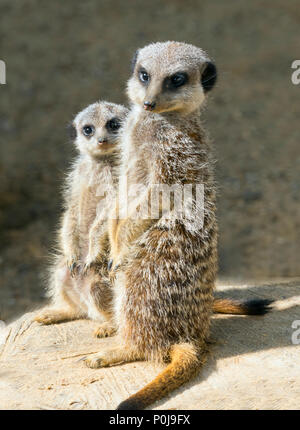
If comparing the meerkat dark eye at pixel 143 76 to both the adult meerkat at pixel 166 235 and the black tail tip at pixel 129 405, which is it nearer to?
the adult meerkat at pixel 166 235

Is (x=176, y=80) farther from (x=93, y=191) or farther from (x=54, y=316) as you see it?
(x=54, y=316)

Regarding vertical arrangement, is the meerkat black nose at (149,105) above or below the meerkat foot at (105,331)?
above

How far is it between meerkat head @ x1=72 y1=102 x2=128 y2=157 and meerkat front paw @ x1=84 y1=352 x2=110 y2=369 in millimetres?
985

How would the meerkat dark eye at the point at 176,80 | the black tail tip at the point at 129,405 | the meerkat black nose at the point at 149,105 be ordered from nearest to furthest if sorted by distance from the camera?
the black tail tip at the point at 129,405, the meerkat black nose at the point at 149,105, the meerkat dark eye at the point at 176,80

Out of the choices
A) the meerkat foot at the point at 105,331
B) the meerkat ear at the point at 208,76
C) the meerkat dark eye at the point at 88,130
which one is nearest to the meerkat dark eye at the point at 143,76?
the meerkat ear at the point at 208,76

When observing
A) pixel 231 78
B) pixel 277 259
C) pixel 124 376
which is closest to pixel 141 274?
pixel 124 376

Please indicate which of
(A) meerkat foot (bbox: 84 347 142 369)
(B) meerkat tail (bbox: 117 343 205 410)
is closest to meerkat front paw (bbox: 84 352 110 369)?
(A) meerkat foot (bbox: 84 347 142 369)

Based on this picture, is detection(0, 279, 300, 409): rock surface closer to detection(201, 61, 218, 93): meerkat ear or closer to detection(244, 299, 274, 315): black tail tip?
detection(244, 299, 274, 315): black tail tip

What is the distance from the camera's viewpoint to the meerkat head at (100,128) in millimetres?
3051

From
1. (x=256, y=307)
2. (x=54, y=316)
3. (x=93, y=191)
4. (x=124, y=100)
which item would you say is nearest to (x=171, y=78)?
(x=93, y=191)

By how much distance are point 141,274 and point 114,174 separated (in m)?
0.67

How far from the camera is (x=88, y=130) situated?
3115 millimetres

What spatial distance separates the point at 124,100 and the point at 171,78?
17.7 feet

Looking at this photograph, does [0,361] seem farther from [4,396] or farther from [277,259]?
[277,259]
